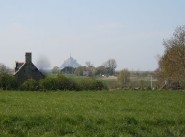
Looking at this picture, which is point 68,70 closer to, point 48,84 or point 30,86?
point 48,84

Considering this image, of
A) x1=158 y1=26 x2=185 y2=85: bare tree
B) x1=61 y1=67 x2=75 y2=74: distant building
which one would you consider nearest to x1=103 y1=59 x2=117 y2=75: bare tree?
x1=61 y1=67 x2=75 y2=74: distant building

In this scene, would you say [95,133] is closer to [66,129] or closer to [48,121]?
[66,129]

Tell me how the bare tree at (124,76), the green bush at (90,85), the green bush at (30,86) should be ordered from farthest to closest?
the bare tree at (124,76) → the green bush at (90,85) → the green bush at (30,86)

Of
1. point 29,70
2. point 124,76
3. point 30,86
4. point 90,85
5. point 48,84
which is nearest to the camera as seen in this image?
point 30,86

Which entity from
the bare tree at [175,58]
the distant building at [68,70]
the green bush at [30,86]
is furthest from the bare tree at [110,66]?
the green bush at [30,86]

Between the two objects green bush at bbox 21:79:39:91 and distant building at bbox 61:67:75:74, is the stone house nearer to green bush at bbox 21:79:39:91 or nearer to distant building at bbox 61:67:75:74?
green bush at bbox 21:79:39:91

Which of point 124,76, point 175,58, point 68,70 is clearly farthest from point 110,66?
point 175,58

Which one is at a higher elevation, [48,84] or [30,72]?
[30,72]

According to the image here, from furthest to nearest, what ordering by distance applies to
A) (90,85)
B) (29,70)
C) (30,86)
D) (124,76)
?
1. (124,76)
2. (29,70)
3. (90,85)
4. (30,86)

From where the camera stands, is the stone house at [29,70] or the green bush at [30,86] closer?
the green bush at [30,86]

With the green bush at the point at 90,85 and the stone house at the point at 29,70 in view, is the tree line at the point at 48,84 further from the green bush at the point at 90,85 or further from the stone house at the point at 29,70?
the stone house at the point at 29,70

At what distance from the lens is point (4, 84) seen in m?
49.8

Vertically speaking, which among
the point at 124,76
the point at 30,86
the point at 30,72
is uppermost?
the point at 30,72

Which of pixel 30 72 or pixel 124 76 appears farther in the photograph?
pixel 124 76
